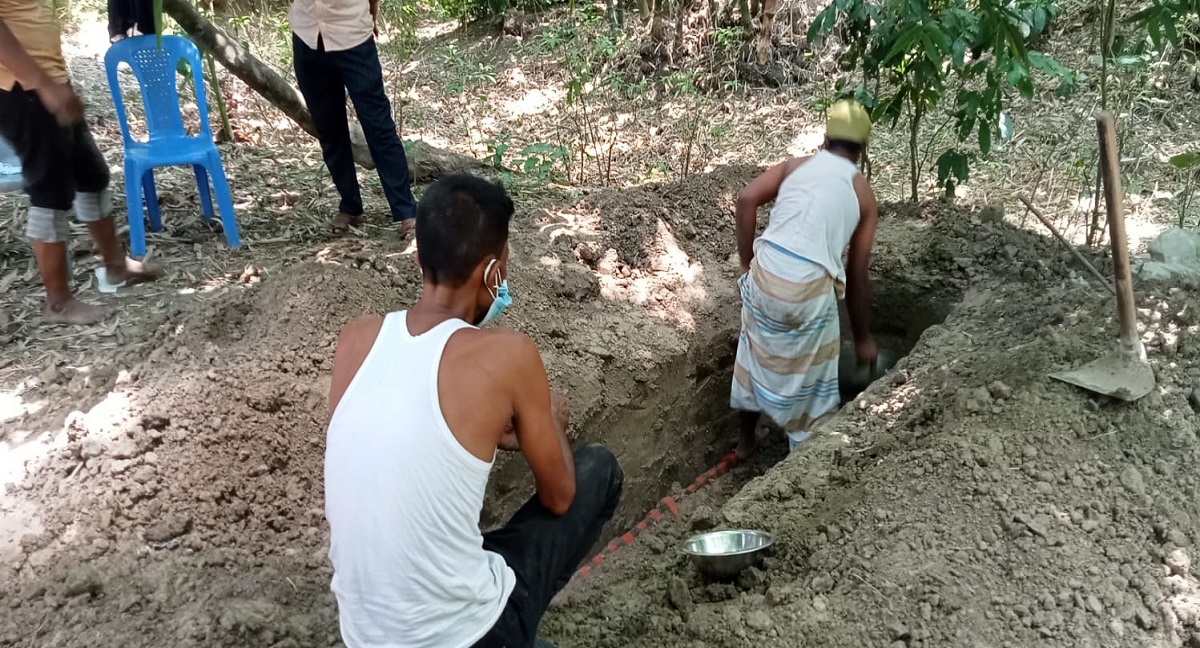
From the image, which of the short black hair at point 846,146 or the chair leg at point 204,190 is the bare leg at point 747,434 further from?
the chair leg at point 204,190

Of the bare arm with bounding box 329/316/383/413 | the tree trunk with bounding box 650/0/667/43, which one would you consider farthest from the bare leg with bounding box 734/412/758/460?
the tree trunk with bounding box 650/0/667/43

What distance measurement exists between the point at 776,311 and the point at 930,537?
994 millimetres

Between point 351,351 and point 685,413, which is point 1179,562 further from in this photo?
point 351,351

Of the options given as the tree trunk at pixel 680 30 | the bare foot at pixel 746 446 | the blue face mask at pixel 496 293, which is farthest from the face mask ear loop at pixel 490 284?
the tree trunk at pixel 680 30

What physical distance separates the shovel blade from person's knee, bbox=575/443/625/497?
4.90 feet

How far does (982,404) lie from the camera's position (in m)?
2.62

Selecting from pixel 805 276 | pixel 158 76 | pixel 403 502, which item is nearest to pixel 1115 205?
pixel 805 276

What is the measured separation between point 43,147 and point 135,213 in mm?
661

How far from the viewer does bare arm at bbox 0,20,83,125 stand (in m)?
2.70

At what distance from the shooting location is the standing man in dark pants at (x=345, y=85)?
349 centimetres

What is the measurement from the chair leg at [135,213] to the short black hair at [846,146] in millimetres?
2922

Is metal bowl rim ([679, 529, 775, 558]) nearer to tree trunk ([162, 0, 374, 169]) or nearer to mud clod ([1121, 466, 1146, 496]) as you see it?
mud clod ([1121, 466, 1146, 496])

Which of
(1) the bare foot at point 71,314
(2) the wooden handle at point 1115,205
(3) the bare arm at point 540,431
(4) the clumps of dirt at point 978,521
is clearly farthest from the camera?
(1) the bare foot at point 71,314

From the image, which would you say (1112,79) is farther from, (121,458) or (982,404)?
(121,458)
